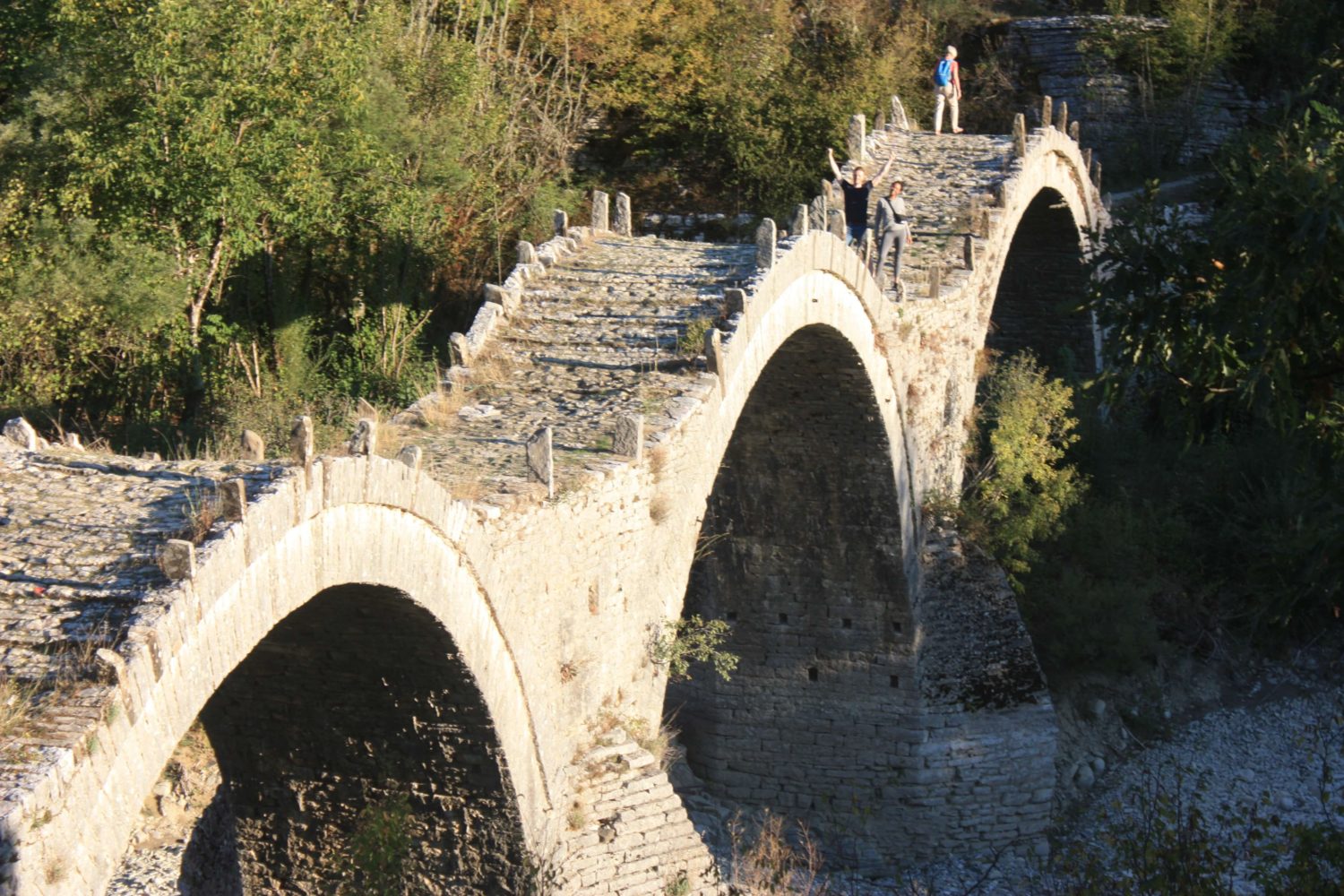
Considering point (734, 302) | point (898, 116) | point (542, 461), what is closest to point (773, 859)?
point (734, 302)

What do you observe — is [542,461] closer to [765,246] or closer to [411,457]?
[411,457]

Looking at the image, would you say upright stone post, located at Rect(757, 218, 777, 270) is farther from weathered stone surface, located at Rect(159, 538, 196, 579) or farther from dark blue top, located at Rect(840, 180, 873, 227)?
weathered stone surface, located at Rect(159, 538, 196, 579)

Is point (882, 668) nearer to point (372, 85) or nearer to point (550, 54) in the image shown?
point (372, 85)

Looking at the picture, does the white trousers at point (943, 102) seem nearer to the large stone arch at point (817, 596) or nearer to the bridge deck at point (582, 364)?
the large stone arch at point (817, 596)

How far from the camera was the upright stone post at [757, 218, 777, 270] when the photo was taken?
13.3 metres

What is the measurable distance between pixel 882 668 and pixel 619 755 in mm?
6816

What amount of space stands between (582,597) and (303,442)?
364cm

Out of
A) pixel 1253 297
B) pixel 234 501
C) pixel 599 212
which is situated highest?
pixel 599 212

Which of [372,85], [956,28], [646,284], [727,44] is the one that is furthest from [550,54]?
[646,284]

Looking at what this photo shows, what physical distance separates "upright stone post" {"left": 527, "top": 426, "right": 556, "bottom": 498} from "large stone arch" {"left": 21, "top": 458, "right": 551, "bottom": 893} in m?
0.81

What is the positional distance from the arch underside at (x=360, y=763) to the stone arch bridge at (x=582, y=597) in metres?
0.03

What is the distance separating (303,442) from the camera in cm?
805

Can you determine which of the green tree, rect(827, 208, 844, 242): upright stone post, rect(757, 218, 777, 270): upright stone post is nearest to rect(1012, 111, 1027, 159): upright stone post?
rect(827, 208, 844, 242): upright stone post

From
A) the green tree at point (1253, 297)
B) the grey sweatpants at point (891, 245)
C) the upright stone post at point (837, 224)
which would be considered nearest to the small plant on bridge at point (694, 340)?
the upright stone post at point (837, 224)
